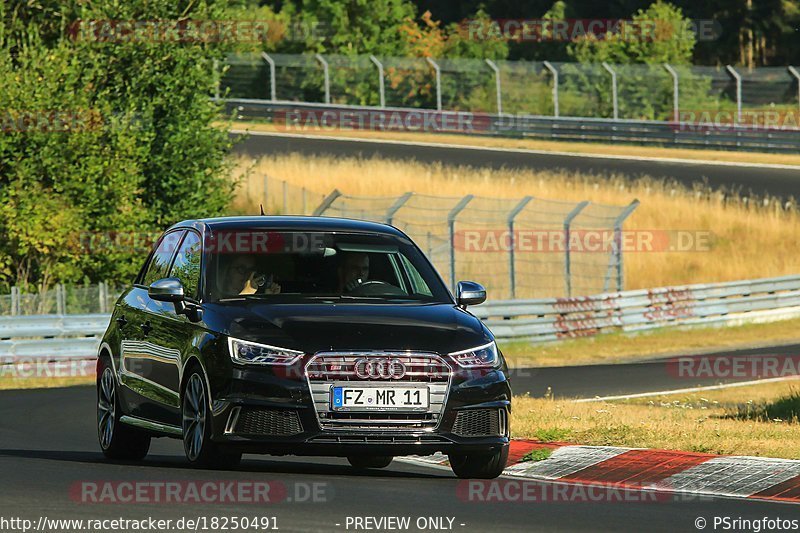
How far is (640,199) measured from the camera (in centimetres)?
4253

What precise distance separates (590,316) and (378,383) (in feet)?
70.0

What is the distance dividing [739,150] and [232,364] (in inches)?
1687

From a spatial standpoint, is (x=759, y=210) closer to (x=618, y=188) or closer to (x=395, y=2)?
(x=618, y=188)

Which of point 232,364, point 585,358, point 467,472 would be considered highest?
point 232,364

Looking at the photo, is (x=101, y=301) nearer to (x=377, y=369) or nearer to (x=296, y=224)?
(x=296, y=224)

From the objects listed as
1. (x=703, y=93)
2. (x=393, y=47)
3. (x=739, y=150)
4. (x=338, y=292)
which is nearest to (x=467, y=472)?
(x=338, y=292)

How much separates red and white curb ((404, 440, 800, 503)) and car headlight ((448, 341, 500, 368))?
1.18m

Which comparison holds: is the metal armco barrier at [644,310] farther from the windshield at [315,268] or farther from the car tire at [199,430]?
the car tire at [199,430]

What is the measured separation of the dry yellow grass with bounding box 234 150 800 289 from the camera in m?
39.0

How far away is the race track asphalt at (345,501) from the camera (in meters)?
8.77

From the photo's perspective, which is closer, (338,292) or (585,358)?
(338,292)

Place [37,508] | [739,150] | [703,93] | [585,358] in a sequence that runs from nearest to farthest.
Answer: [37,508] < [585,358] < [739,150] < [703,93]

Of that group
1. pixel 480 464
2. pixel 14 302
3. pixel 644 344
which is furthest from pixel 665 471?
pixel 644 344

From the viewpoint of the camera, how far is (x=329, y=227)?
37.3 ft
